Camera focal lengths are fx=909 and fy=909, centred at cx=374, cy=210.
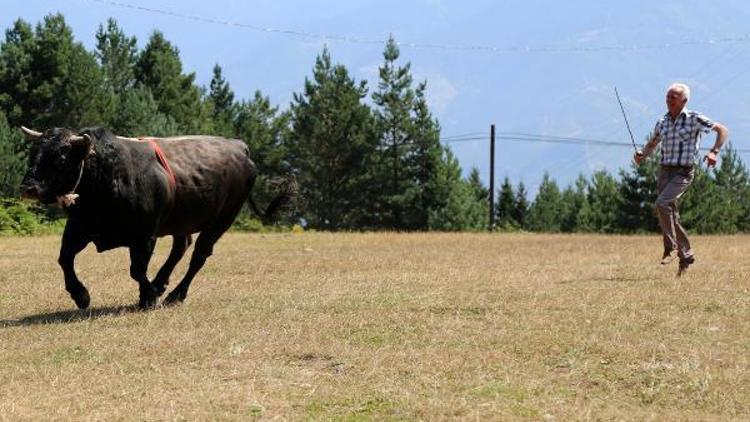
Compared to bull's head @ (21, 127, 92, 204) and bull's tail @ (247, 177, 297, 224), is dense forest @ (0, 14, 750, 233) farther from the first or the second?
bull's head @ (21, 127, 92, 204)

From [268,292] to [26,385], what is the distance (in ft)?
16.6

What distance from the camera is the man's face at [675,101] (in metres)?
11.4

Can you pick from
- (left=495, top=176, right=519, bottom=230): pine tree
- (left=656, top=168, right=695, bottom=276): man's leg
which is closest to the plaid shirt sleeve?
(left=656, top=168, right=695, bottom=276): man's leg

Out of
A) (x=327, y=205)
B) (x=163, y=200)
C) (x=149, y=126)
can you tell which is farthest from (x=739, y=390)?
(x=327, y=205)

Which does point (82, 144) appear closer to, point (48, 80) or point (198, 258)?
point (198, 258)

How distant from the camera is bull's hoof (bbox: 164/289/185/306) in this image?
10.3m

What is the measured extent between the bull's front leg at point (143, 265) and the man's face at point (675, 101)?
6.53 m

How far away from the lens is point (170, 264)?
10523 millimetres

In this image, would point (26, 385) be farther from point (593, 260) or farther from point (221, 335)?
point (593, 260)

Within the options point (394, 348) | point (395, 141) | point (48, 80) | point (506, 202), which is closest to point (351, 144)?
point (395, 141)

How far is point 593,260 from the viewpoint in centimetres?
1540

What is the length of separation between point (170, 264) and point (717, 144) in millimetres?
A: 6735

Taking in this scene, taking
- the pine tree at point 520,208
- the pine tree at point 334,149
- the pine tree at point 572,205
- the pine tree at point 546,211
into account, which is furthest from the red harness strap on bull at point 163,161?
the pine tree at point 520,208

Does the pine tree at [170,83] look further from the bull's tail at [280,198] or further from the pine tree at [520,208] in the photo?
the bull's tail at [280,198]
